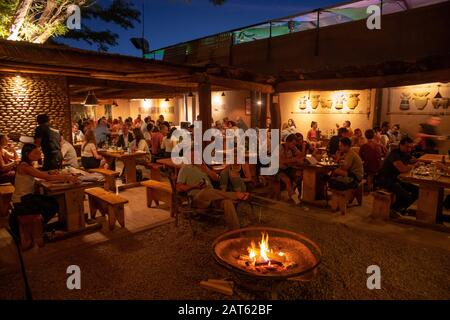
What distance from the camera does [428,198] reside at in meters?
6.07

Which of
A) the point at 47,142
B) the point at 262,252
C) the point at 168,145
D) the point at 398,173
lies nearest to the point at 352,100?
the point at 398,173

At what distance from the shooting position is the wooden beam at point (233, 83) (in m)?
8.14

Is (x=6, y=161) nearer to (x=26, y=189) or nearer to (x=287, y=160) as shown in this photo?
(x=26, y=189)

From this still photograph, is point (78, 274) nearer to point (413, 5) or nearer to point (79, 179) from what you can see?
point (79, 179)

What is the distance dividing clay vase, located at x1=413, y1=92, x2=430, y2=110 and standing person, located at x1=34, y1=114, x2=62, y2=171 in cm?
1175

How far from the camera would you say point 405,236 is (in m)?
5.68

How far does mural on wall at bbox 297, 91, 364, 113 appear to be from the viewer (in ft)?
43.1

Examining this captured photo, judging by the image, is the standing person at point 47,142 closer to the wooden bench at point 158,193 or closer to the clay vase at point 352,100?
the wooden bench at point 158,193

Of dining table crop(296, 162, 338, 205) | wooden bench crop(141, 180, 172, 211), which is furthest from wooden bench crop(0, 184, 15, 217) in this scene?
dining table crop(296, 162, 338, 205)

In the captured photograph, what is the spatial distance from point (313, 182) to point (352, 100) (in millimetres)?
7070

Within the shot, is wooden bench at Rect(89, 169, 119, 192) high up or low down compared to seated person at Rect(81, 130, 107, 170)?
down

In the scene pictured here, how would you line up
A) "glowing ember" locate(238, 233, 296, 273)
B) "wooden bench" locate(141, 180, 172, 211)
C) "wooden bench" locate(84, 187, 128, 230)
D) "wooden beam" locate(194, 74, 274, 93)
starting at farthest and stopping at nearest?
"wooden beam" locate(194, 74, 274, 93) → "wooden bench" locate(141, 180, 172, 211) → "wooden bench" locate(84, 187, 128, 230) → "glowing ember" locate(238, 233, 296, 273)

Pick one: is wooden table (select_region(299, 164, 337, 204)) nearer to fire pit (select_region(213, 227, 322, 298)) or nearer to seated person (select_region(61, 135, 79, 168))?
fire pit (select_region(213, 227, 322, 298))
